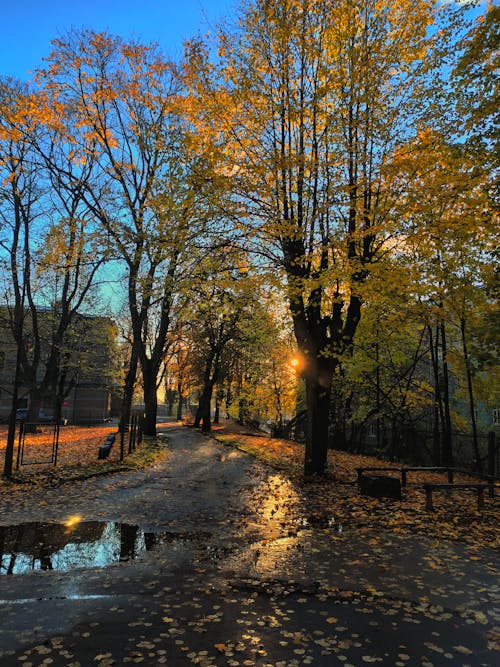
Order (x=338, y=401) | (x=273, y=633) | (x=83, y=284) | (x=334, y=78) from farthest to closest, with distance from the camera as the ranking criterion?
(x=83, y=284) → (x=338, y=401) → (x=334, y=78) → (x=273, y=633)

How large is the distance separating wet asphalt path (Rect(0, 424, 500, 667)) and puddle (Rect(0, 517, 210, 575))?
0.17 meters

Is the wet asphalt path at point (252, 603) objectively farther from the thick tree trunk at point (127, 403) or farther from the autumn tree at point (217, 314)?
the thick tree trunk at point (127, 403)

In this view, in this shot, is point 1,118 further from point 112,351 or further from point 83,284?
point 112,351

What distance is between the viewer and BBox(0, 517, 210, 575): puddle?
5.98m

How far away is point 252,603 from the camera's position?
487 cm

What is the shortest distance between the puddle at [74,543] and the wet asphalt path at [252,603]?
0.17 meters

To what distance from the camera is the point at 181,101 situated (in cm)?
1441

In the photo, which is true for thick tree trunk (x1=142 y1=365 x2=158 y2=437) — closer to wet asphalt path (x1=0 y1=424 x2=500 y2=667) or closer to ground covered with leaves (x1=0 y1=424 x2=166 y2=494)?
ground covered with leaves (x1=0 y1=424 x2=166 y2=494)

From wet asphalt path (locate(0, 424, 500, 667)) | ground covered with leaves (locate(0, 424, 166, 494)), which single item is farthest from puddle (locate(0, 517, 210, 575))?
ground covered with leaves (locate(0, 424, 166, 494))

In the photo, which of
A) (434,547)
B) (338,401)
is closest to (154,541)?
(434,547)

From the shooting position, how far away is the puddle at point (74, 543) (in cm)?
598

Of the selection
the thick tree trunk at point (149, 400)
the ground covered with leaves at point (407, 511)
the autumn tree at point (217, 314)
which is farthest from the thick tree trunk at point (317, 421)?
the thick tree trunk at point (149, 400)

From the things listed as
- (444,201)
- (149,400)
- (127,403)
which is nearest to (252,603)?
(444,201)

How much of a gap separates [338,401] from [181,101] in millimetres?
17010
